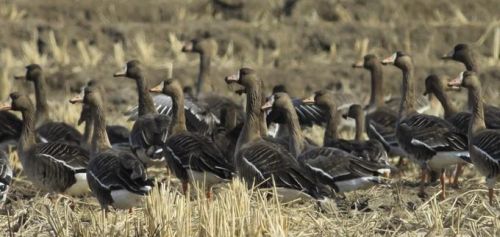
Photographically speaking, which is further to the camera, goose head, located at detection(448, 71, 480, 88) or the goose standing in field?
the goose standing in field

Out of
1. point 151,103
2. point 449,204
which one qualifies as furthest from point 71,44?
point 449,204

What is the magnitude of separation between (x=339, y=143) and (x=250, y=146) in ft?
5.65

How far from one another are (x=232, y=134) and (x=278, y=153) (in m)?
2.64

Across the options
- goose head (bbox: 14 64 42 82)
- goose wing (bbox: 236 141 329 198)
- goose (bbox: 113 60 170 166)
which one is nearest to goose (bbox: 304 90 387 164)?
goose wing (bbox: 236 141 329 198)

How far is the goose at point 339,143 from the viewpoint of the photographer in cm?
1549

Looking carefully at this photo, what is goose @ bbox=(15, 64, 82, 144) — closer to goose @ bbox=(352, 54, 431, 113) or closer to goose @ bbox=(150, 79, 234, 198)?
goose @ bbox=(150, 79, 234, 198)

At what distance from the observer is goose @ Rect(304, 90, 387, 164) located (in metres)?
15.5

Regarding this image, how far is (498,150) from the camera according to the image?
13984 mm

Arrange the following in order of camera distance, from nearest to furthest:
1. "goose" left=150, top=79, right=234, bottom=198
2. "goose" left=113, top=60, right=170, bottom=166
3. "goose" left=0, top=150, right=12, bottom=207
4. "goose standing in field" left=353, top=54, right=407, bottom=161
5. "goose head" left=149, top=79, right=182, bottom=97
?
"goose" left=0, top=150, right=12, bottom=207
"goose" left=150, top=79, right=234, bottom=198
"goose" left=113, top=60, right=170, bottom=166
"goose head" left=149, top=79, right=182, bottom=97
"goose standing in field" left=353, top=54, right=407, bottom=161

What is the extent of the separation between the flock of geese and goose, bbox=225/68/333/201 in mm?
13

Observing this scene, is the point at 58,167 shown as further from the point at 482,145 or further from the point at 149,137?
the point at 482,145

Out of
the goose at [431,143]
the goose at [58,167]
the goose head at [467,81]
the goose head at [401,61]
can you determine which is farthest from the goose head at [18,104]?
the goose head at [467,81]

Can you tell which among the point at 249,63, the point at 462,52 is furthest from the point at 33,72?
the point at 249,63

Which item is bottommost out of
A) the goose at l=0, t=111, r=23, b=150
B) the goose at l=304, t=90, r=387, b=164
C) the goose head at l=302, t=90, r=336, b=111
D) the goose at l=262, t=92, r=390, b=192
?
the goose at l=0, t=111, r=23, b=150
